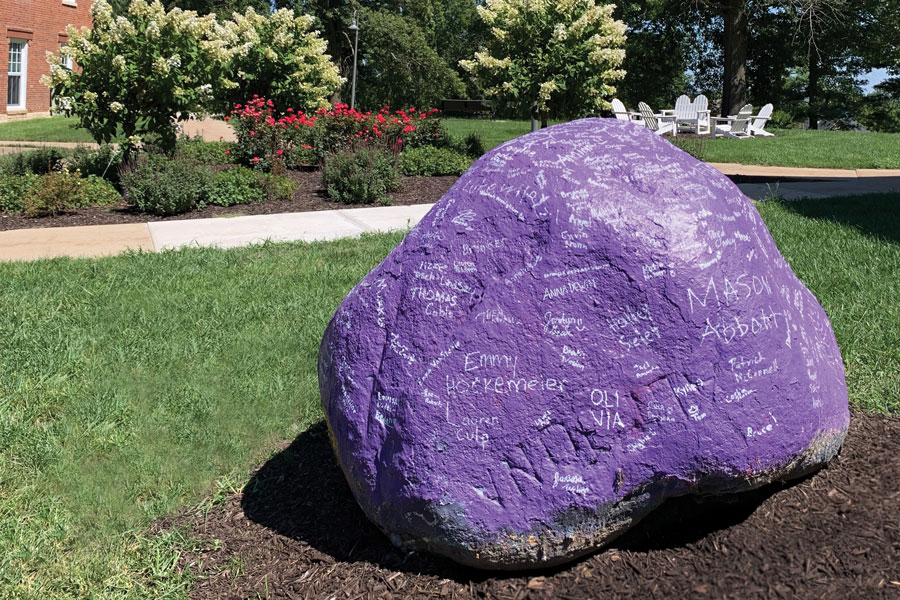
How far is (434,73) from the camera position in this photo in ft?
92.3

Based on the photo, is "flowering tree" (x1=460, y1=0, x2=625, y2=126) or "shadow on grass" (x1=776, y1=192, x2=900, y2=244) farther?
"flowering tree" (x1=460, y1=0, x2=625, y2=126)

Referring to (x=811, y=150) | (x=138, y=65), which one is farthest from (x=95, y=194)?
(x=811, y=150)

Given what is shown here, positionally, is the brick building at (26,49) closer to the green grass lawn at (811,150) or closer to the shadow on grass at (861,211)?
the green grass lawn at (811,150)

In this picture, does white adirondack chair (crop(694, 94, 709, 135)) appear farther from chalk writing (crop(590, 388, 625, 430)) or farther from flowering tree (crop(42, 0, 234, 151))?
chalk writing (crop(590, 388, 625, 430))

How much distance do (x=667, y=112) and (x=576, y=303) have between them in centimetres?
2208

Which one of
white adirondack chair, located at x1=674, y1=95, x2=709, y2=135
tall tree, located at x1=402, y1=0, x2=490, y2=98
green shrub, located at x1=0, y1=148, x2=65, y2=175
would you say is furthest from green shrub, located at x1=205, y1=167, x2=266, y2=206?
tall tree, located at x1=402, y1=0, x2=490, y2=98

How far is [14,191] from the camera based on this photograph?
9414 millimetres

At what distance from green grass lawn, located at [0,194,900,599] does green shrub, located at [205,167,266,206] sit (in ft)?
9.76

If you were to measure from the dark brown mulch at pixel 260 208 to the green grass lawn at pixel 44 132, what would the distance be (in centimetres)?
890

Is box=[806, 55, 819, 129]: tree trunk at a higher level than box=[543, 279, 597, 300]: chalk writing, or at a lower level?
higher

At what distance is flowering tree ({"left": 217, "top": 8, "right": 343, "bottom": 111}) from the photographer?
48.4 ft

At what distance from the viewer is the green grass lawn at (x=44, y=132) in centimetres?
1862

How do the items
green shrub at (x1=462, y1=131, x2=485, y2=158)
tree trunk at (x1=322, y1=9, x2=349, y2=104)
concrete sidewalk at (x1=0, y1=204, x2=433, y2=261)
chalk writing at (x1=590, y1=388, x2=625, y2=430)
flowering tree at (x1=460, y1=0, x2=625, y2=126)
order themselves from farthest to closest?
1. tree trunk at (x1=322, y1=9, x2=349, y2=104)
2. green shrub at (x1=462, y1=131, x2=485, y2=158)
3. flowering tree at (x1=460, y1=0, x2=625, y2=126)
4. concrete sidewalk at (x1=0, y1=204, x2=433, y2=261)
5. chalk writing at (x1=590, y1=388, x2=625, y2=430)

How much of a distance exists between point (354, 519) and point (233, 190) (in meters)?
7.64
